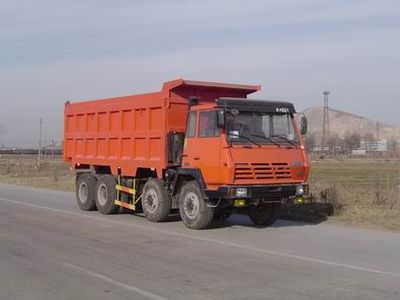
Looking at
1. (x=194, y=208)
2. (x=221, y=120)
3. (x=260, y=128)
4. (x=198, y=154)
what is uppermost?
(x=221, y=120)

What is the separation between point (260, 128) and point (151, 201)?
3586 mm

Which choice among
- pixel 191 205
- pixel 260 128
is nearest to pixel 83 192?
pixel 191 205

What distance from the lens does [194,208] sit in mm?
13875

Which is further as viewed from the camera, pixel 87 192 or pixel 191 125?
pixel 87 192

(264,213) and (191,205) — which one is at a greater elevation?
(191,205)

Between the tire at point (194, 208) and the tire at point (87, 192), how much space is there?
Answer: 15.9ft

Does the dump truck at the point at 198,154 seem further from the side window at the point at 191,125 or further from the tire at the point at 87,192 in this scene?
the tire at the point at 87,192

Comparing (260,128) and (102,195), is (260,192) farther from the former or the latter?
(102,195)

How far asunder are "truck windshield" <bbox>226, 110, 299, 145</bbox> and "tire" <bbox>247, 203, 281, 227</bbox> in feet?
5.58

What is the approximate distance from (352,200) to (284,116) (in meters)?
5.74

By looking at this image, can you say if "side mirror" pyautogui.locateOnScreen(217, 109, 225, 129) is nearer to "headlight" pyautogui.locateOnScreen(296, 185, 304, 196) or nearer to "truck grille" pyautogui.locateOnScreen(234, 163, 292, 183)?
"truck grille" pyautogui.locateOnScreen(234, 163, 292, 183)

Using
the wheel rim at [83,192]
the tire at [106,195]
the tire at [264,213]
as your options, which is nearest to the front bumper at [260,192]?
the tire at [264,213]

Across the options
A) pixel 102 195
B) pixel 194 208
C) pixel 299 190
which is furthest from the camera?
pixel 102 195

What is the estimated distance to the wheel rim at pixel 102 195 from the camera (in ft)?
57.5
